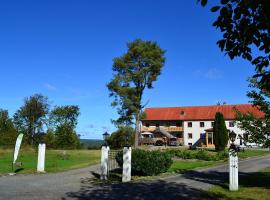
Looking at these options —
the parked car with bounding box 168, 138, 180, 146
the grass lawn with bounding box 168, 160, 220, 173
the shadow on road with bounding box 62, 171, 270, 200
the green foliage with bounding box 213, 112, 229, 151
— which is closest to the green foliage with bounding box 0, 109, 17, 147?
the grass lawn with bounding box 168, 160, 220, 173

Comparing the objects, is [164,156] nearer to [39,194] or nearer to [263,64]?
[39,194]

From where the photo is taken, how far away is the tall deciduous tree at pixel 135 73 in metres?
47.6

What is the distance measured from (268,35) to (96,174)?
48.5 ft

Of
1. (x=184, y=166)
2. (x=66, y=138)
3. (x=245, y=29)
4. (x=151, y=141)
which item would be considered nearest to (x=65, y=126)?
(x=66, y=138)

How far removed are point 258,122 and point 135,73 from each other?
34.1 m

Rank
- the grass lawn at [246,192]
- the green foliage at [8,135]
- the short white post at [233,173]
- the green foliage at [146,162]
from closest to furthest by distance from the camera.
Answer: the grass lawn at [246,192] < the short white post at [233,173] < the green foliage at [146,162] < the green foliage at [8,135]

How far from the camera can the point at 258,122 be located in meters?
14.1

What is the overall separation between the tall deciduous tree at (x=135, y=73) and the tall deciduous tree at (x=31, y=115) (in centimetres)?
1609

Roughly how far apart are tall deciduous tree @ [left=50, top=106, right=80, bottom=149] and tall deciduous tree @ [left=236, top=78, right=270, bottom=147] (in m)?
34.8

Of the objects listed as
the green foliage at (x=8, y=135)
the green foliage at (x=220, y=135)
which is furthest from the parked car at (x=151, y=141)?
the green foliage at (x=8, y=135)

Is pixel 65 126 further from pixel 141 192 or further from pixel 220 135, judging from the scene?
pixel 141 192

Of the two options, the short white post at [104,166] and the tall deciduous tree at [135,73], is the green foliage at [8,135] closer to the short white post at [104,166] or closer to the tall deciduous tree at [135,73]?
the tall deciduous tree at [135,73]

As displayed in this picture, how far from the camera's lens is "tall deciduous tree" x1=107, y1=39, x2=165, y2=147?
47594 millimetres

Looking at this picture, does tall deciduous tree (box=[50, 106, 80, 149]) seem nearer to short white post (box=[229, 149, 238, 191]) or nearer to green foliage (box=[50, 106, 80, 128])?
green foliage (box=[50, 106, 80, 128])
